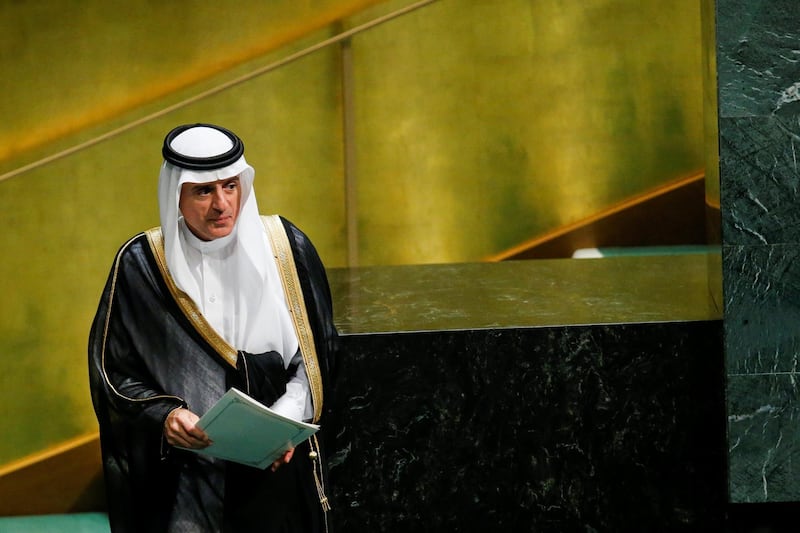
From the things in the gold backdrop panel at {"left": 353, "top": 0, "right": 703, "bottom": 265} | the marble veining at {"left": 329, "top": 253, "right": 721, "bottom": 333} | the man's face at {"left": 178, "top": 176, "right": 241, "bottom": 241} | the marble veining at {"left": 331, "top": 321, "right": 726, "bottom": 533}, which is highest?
the gold backdrop panel at {"left": 353, "top": 0, "right": 703, "bottom": 265}

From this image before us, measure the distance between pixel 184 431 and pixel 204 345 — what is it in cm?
24

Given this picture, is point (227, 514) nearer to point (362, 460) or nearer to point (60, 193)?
point (362, 460)

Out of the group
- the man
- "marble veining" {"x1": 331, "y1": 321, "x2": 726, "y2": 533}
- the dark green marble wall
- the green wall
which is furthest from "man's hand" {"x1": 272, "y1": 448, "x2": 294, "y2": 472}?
the green wall

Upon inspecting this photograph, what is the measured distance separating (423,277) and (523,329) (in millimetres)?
1437

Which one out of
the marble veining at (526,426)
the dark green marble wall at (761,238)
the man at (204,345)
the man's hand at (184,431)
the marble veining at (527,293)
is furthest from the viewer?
the marble veining at (527,293)

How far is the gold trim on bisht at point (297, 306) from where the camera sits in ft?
12.2

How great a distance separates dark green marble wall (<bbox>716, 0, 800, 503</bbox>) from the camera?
4.95m

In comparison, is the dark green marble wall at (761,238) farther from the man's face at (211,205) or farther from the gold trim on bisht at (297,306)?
the man's face at (211,205)

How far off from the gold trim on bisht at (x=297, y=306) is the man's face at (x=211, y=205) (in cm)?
16

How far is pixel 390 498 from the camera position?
5211 mm

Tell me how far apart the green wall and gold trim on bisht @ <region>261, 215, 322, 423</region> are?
4.19 m

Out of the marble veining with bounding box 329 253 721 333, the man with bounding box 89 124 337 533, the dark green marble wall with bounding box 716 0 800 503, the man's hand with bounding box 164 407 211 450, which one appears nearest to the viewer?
the man's hand with bounding box 164 407 211 450

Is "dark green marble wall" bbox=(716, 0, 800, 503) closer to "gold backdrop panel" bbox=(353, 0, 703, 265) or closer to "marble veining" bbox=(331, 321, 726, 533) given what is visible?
"marble veining" bbox=(331, 321, 726, 533)

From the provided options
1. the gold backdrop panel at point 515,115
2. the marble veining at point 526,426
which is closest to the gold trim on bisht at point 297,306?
the marble veining at point 526,426
